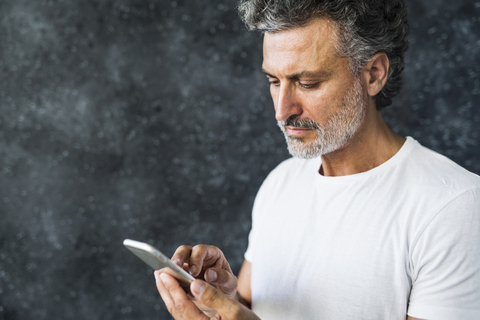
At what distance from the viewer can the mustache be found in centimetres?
81

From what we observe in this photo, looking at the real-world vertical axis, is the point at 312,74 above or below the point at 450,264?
above

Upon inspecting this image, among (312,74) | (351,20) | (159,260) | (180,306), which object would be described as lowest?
(180,306)

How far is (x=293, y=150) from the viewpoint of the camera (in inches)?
33.5

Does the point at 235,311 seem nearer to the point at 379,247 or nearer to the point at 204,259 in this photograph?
the point at 204,259

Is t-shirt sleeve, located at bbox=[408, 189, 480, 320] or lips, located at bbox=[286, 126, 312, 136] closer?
t-shirt sleeve, located at bbox=[408, 189, 480, 320]

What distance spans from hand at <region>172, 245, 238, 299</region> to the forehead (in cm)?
41

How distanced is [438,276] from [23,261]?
1.33m

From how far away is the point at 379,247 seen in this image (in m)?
0.75

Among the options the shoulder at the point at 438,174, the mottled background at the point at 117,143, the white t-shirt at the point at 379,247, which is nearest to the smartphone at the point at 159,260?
the white t-shirt at the point at 379,247

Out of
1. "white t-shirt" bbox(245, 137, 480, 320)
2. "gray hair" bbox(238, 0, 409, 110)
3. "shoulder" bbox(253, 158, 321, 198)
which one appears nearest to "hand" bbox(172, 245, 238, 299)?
"white t-shirt" bbox(245, 137, 480, 320)

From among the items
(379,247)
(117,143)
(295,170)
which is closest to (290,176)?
(295,170)

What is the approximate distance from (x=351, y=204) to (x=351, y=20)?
1.26ft

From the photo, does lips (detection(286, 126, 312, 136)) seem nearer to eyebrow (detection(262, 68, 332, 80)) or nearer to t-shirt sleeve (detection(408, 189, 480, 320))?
eyebrow (detection(262, 68, 332, 80))

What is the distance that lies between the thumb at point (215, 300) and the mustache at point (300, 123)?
378 mm
